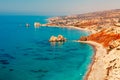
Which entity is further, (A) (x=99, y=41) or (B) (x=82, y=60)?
(A) (x=99, y=41)

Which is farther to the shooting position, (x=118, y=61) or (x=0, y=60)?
(x=0, y=60)

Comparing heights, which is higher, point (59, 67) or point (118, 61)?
point (118, 61)

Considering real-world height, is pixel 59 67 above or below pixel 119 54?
below

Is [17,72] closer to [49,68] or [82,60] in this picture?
[49,68]

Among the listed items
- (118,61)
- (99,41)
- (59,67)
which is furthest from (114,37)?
(118,61)

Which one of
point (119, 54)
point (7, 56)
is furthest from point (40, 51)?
point (119, 54)

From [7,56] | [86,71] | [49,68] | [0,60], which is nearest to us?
[86,71]

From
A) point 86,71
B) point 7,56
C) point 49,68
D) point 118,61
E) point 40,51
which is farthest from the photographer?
point 40,51

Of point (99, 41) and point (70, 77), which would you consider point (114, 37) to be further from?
point (70, 77)

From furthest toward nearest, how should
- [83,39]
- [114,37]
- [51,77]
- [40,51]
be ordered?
[83,39], [114,37], [40,51], [51,77]
